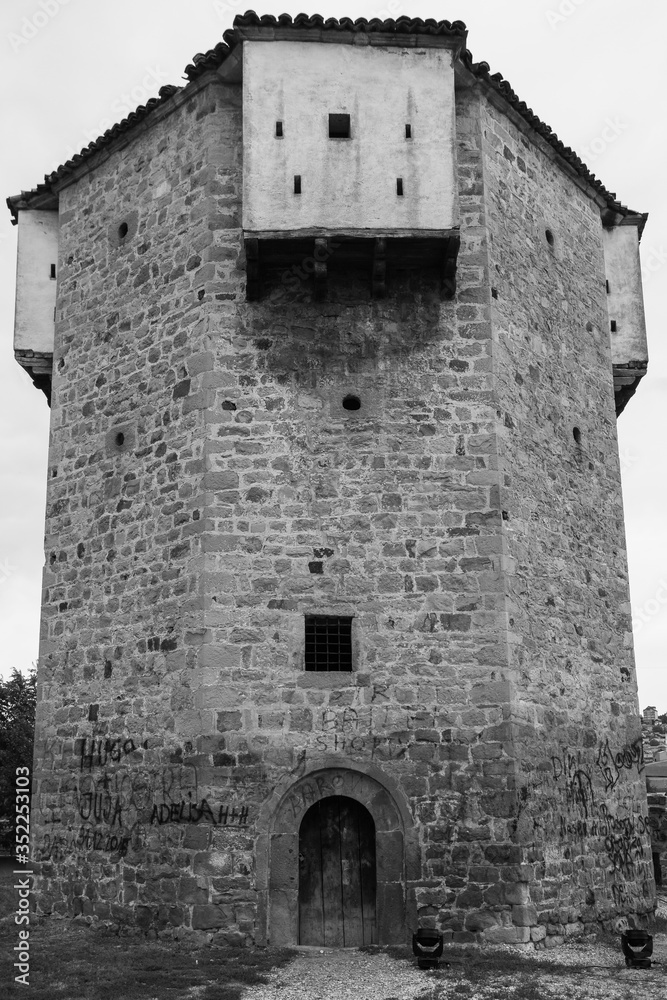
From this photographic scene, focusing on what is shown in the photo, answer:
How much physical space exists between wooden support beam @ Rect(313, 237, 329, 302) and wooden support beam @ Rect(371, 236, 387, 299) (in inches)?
21.4

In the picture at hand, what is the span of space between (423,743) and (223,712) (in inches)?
81.4

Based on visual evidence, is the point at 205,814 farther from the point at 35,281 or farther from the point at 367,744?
the point at 35,281

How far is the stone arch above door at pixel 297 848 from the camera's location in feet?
34.1

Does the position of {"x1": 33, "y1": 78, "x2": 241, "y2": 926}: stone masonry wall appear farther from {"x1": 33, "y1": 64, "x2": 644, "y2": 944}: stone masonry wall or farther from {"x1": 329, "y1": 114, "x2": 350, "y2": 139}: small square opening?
{"x1": 329, "y1": 114, "x2": 350, "y2": 139}: small square opening

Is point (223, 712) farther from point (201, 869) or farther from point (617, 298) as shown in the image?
point (617, 298)

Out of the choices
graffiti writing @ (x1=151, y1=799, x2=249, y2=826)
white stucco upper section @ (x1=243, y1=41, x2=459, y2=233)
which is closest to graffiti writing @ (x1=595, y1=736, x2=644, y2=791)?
graffiti writing @ (x1=151, y1=799, x2=249, y2=826)

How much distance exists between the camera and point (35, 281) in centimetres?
1459

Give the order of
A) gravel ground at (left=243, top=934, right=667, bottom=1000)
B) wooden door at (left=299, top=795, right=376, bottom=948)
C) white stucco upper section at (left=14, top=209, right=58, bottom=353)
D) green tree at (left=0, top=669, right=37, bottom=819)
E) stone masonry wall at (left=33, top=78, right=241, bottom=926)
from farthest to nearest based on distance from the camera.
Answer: green tree at (left=0, top=669, right=37, bottom=819)
white stucco upper section at (left=14, top=209, right=58, bottom=353)
stone masonry wall at (left=33, top=78, right=241, bottom=926)
wooden door at (left=299, top=795, right=376, bottom=948)
gravel ground at (left=243, top=934, right=667, bottom=1000)

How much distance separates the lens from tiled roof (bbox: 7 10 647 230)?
39.6 ft

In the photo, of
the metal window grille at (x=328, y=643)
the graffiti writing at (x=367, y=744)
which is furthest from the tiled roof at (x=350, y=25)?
the graffiti writing at (x=367, y=744)

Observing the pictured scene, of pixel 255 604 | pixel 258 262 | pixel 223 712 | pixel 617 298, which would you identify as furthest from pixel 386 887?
pixel 617 298

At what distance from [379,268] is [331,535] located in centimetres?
303

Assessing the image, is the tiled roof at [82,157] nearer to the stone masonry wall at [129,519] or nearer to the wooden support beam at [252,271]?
the stone masonry wall at [129,519]

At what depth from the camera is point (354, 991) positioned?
8852 mm
